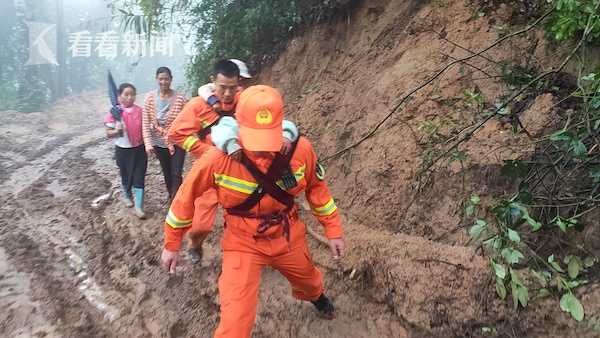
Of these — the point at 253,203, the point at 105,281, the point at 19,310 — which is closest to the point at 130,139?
the point at 105,281

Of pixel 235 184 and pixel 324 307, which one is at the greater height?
pixel 235 184

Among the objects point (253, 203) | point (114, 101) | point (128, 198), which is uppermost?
point (253, 203)

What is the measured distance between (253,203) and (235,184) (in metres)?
0.17

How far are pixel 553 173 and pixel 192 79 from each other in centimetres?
877

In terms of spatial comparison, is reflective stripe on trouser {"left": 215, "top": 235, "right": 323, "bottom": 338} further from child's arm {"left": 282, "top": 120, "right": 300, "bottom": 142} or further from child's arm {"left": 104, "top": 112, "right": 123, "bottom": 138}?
child's arm {"left": 104, "top": 112, "right": 123, "bottom": 138}

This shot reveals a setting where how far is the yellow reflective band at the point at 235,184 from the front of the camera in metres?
3.11

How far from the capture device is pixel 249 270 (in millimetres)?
3215

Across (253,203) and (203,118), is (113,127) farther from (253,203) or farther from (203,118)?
(253,203)

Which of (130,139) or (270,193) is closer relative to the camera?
(270,193)

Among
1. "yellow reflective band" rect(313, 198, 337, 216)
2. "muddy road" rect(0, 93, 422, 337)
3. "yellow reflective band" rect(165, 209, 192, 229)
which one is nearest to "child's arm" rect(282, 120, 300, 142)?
"yellow reflective band" rect(313, 198, 337, 216)

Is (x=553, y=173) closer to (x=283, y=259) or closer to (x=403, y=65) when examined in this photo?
(x=283, y=259)

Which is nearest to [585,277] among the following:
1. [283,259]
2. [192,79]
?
[283,259]

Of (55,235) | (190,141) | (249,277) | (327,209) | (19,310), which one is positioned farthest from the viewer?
(55,235)

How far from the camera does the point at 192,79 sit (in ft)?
36.0
